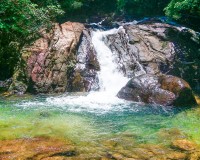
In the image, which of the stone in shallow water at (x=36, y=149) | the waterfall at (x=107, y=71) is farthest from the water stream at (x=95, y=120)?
the waterfall at (x=107, y=71)

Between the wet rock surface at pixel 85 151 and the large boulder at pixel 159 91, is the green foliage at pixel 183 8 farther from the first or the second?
the wet rock surface at pixel 85 151

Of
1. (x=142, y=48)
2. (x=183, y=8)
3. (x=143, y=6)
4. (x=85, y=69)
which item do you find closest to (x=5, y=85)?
(x=85, y=69)

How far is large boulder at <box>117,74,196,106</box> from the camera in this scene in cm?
1281

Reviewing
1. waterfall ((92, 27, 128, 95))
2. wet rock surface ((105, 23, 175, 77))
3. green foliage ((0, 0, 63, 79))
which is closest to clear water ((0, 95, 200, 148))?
waterfall ((92, 27, 128, 95))

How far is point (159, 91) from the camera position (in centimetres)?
1312

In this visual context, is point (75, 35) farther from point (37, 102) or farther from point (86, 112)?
point (86, 112)

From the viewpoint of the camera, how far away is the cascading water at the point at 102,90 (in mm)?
12602

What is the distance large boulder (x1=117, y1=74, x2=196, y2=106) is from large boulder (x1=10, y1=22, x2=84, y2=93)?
12.4 feet

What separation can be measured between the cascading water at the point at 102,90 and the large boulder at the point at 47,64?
52.9 inches

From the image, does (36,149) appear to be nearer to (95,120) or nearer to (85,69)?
(95,120)

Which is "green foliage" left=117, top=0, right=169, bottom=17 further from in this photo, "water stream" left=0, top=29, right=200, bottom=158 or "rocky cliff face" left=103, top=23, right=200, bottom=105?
"water stream" left=0, top=29, right=200, bottom=158

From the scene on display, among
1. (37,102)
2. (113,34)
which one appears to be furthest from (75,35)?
(37,102)

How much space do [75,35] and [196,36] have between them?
8.44 meters

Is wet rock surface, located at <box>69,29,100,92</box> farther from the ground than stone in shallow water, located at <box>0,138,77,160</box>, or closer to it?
farther from the ground
